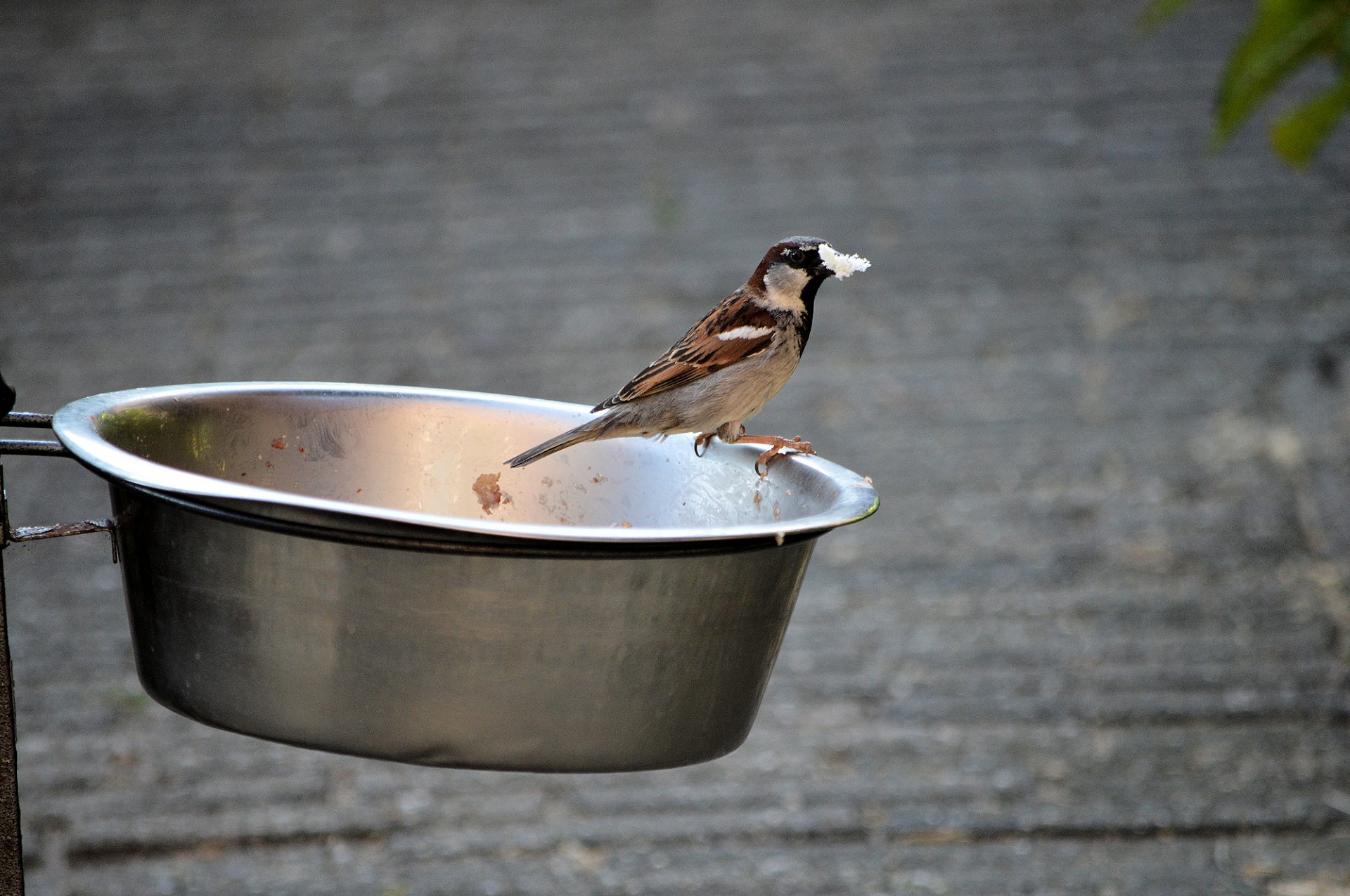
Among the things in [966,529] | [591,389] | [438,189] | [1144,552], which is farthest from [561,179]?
[1144,552]

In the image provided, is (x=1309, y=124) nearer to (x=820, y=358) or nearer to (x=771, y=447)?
(x=771, y=447)

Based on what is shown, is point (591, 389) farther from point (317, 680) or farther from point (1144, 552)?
point (317, 680)

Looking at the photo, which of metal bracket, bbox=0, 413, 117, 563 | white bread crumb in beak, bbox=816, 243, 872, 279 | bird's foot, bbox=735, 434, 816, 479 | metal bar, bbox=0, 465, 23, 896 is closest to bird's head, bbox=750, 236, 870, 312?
white bread crumb in beak, bbox=816, 243, 872, 279

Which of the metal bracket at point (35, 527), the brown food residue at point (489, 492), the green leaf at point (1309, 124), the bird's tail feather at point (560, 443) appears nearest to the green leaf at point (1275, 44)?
the green leaf at point (1309, 124)

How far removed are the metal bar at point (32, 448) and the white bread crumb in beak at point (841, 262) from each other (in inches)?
43.8

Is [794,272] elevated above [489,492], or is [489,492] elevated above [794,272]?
[794,272]

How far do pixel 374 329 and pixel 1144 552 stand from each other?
11.7 ft

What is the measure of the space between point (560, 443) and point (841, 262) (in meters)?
0.53

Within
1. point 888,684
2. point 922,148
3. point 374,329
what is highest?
point 922,148

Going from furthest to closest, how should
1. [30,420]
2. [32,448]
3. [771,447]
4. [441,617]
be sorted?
[771,447] → [30,420] → [32,448] → [441,617]

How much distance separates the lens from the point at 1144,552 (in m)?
4.67

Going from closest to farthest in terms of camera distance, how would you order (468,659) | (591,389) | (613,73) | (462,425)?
(468,659), (462,425), (591,389), (613,73)

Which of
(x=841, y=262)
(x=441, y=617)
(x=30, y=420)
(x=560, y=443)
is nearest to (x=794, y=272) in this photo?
(x=841, y=262)

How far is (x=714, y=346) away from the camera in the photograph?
2451 millimetres
